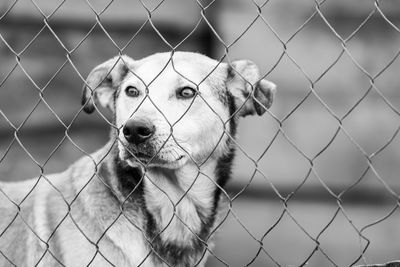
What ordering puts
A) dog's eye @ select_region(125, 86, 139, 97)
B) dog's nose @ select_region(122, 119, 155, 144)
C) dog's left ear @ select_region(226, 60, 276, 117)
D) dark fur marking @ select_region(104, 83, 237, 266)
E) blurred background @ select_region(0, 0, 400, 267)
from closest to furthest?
dog's nose @ select_region(122, 119, 155, 144), dark fur marking @ select_region(104, 83, 237, 266), dog's left ear @ select_region(226, 60, 276, 117), dog's eye @ select_region(125, 86, 139, 97), blurred background @ select_region(0, 0, 400, 267)

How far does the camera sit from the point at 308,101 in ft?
18.8

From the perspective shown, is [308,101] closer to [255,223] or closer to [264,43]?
[264,43]

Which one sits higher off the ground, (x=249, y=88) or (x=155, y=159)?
(x=249, y=88)

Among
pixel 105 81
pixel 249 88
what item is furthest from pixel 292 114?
pixel 105 81

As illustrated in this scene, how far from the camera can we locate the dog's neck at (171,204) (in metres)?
3.41

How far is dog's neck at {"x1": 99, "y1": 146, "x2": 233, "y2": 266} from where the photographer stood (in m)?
3.41

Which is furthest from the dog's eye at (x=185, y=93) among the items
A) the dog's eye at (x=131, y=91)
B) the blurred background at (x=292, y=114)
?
the blurred background at (x=292, y=114)

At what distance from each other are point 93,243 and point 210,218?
2.48 feet

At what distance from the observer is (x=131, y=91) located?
365 centimetres

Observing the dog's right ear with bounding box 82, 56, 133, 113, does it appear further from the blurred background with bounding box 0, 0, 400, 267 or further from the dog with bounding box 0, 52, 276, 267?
the blurred background with bounding box 0, 0, 400, 267

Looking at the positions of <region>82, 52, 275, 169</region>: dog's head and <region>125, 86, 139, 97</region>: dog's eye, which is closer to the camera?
<region>82, 52, 275, 169</region>: dog's head

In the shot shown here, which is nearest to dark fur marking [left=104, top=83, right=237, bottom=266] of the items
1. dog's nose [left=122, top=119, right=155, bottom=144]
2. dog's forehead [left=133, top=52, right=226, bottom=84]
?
dog's nose [left=122, top=119, right=155, bottom=144]

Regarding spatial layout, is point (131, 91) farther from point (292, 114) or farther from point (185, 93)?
point (292, 114)

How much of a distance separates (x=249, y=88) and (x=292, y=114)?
2.03 meters
